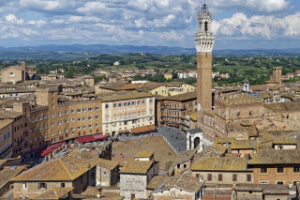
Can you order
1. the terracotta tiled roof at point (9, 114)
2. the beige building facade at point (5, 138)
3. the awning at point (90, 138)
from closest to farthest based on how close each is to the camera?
the beige building facade at point (5, 138) → the terracotta tiled roof at point (9, 114) → the awning at point (90, 138)

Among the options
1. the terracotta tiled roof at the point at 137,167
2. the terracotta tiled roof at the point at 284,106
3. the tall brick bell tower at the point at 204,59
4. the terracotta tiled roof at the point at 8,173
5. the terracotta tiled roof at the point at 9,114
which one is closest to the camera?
the terracotta tiled roof at the point at 137,167

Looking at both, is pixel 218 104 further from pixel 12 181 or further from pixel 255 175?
pixel 12 181

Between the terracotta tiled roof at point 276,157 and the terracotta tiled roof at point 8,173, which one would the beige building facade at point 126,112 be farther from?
the terracotta tiled roof at point 276,157

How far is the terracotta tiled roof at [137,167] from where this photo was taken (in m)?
32.3

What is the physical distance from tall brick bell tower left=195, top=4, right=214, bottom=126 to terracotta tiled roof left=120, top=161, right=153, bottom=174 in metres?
39.3

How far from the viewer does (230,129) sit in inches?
2074

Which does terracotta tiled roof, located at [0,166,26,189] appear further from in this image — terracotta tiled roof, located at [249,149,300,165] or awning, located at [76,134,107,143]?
awning, located at [76,134,107,143]

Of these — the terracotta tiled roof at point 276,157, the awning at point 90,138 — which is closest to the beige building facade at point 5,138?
the awning at point 90,138

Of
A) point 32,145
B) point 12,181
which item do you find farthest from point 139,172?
point 32,145

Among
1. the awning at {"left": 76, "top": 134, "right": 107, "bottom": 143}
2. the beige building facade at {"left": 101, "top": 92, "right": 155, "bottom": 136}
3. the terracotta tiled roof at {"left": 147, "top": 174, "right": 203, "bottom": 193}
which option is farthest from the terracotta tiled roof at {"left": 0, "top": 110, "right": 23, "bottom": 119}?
the terracotta tiled roof at {"left": 147, "top": 174, "right": 203, "bottom": 193}

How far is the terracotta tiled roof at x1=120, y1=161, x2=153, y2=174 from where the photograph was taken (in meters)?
32.3

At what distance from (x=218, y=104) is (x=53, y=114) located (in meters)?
31.9

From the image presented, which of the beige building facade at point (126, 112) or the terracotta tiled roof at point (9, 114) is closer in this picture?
the terracotta tiled roof at point (9, 114)

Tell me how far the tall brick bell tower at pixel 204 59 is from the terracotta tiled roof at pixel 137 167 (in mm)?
39286
